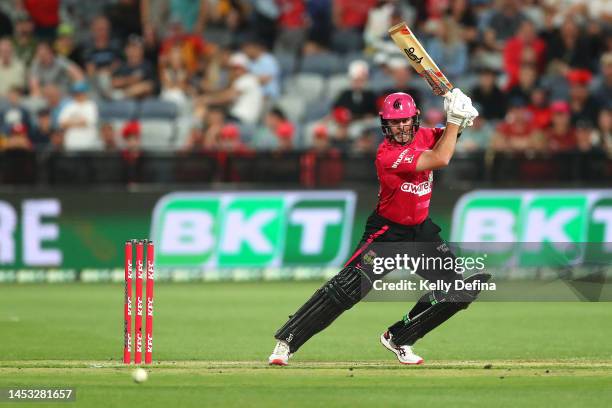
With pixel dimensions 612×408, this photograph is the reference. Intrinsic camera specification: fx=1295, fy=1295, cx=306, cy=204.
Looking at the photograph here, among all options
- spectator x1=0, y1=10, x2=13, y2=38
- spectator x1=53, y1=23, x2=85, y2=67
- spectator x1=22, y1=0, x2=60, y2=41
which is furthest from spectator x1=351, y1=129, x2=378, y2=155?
spectator x1=0, y1=10, x2=13, y2=38

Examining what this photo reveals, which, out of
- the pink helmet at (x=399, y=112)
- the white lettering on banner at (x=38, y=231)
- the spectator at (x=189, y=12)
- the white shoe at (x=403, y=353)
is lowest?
the white lettering on banner at (x=38, y=231)

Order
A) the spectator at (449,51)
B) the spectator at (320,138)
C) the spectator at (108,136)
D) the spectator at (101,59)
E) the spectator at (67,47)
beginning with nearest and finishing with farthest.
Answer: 1. the spectator at (108,136)
2. the spectator at (320,138)
3. the spectator at (101,59)
4. the spectator at (67,47)
5. the spectator at (449,51)

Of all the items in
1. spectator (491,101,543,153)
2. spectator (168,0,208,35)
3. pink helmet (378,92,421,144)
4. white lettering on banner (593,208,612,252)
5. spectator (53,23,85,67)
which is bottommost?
white lettering on banner (593,208,612,252)

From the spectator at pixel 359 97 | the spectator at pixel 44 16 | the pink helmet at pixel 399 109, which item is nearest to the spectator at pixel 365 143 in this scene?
the spectator at pixel 359 97

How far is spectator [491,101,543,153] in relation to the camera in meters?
20.2

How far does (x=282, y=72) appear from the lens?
22.7 meters

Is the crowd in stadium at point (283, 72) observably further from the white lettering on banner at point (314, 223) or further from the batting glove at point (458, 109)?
the batting glove at point (458, 109)

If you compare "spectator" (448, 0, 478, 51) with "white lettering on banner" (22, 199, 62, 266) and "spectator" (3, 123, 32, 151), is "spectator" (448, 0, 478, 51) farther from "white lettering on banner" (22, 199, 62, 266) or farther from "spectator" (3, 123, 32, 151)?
"white lettering on banner" (22, 199, 62, 266)

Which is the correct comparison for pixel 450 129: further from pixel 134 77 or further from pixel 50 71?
pixel 50 71

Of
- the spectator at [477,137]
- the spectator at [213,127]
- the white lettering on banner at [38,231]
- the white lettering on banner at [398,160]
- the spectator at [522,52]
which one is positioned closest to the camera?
the white lettering on banner at [398,160]

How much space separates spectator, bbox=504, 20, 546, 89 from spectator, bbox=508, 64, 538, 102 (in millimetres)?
202

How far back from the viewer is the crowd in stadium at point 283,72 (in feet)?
65.8

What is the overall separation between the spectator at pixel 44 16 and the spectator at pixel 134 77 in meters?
1.83

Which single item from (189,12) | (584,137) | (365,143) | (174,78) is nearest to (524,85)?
(584,137)
